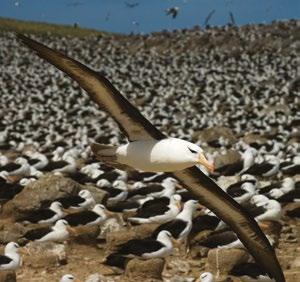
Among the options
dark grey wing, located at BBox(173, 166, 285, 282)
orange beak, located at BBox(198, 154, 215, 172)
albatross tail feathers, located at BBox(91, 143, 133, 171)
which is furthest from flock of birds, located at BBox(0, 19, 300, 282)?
orange beak, located at BBox(198, 154, 215, 172)

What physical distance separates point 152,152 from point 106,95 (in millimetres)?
583

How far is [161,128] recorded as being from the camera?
2889 cm

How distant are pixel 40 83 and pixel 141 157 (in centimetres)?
3950

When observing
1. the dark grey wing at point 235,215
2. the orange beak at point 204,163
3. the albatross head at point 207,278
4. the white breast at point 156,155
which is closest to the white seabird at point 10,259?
the albatross head at point 207,278

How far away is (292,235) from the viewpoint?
1036 cm

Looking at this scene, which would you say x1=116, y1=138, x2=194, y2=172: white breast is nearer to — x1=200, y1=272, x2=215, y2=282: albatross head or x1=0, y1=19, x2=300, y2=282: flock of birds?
x1=200, y1=272, x2=215, y2=282: albatross head

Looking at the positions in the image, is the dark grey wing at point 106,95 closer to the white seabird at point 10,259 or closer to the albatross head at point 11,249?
the white seabird at point 10,259

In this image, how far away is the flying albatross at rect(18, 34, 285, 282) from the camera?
5258mm

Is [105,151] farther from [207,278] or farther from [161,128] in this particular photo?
[161,128]

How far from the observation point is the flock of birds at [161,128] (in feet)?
33.0

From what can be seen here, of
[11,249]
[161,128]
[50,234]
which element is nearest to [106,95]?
[11,249]

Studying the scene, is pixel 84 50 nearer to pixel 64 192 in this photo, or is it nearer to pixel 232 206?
pixel 64 192

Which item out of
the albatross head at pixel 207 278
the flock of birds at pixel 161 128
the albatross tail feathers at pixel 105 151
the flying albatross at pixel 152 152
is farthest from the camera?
the flock of birds at pixel 161 128

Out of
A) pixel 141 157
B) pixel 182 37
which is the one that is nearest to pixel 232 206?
pixel 141 157
